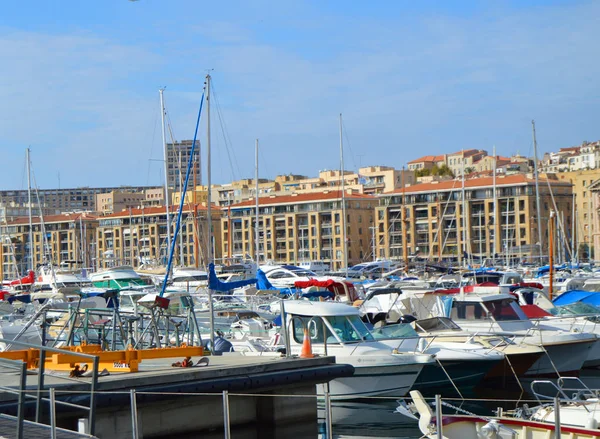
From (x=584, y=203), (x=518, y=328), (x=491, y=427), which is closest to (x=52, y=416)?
(x=491, y=427)

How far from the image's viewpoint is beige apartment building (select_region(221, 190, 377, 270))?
148m

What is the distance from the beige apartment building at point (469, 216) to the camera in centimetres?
13425

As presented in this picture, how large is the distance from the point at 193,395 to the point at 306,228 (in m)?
136

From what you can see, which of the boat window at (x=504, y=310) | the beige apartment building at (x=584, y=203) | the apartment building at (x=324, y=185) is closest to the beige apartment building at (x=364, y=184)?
the apartment building at (x=324, y=185)

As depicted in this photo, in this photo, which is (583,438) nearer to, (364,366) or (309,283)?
(364,366)

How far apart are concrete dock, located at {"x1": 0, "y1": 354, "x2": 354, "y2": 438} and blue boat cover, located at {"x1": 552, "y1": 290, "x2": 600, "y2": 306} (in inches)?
1023

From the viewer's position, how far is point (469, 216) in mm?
137875

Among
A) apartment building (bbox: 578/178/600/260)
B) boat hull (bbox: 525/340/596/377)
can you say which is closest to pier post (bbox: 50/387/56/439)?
boat hull (bbox: 525/340/596/377)

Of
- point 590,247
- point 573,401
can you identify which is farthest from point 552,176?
point 573,401

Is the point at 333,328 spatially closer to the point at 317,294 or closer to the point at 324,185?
the point at 317,294

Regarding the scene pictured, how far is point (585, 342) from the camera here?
30141 millimetres

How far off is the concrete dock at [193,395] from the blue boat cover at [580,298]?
26.0m

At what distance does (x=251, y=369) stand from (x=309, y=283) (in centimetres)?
3339

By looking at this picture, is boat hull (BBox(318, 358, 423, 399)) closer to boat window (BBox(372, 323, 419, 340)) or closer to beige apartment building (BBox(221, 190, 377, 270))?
boat window (BBox(372, 323, 419, 340))
